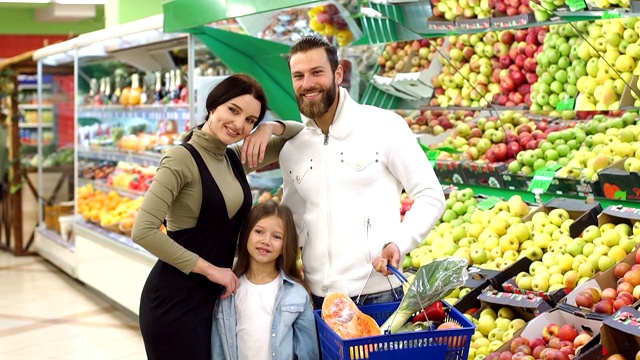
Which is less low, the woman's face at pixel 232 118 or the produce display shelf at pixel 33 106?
the woman's face at pixel 232 118

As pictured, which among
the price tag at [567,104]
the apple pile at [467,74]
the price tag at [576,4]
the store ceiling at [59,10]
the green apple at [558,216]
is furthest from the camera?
the store ceiling at [59,10]

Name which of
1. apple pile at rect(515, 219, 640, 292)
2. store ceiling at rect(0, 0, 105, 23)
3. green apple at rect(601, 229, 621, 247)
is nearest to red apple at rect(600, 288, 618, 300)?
apple pile at rect(515, 219, 640, 292)

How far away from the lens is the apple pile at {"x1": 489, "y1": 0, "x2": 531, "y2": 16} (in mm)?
3994

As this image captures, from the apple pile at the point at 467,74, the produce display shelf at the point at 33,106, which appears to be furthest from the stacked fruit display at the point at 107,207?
Result: the apple pile at the point at 467,74

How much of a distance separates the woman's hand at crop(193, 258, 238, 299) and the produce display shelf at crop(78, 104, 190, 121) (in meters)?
3.43

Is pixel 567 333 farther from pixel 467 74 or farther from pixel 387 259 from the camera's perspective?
pixel 467 74

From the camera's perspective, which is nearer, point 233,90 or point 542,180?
point 233,90

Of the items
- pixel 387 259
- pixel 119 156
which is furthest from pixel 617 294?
pixel 119 156

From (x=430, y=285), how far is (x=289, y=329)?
0.57m

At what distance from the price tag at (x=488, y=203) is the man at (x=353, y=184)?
163cm

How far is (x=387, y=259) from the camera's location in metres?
2.41

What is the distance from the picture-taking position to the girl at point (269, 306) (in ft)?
8.61

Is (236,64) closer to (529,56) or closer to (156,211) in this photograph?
(529,56)

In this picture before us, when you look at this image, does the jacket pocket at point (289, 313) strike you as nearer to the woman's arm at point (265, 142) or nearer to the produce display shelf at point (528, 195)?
the woman's arm at point (265, 142)
